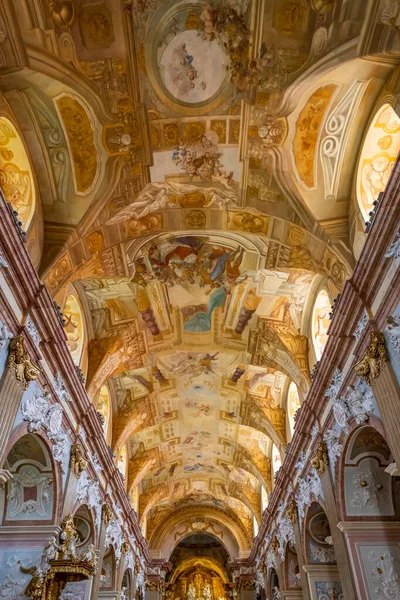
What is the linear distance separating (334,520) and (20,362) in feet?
25.4

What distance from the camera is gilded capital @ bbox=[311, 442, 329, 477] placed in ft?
38.4

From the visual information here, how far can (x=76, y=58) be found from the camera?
9109 mm

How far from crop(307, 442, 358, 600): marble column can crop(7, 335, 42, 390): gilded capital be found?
23.7 feet

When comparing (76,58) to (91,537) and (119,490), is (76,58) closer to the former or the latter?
(91,537)

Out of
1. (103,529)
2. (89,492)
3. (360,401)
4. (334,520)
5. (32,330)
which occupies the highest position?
(32,330)

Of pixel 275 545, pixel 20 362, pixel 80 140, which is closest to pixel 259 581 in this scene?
pixel 275 545

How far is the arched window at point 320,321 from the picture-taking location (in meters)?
13.4

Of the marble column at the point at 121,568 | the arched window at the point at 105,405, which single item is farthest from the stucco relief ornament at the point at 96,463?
the marble column at the point at 121,568

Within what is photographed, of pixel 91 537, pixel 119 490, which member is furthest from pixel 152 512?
pixel 91 537

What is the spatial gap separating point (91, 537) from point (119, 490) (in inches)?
143

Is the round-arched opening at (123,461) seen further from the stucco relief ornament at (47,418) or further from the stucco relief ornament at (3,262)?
the stucco relief ornament at (3,262)

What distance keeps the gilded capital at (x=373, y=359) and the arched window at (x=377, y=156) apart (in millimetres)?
2881

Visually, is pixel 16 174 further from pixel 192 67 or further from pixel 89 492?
pixel 89 492

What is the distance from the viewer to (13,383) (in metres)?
8.50
